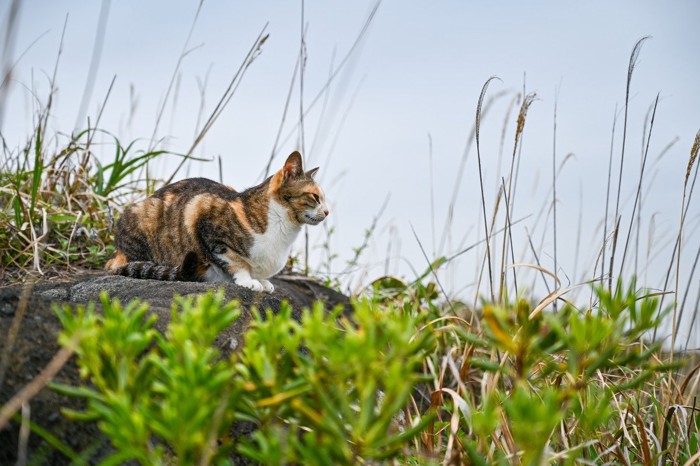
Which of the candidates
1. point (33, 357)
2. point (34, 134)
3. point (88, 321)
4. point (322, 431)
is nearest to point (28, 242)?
point (34, 134)

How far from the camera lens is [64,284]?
124 inches

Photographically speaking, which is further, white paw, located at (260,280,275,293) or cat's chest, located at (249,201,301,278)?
cat's chest, located at (249,201,301,278)

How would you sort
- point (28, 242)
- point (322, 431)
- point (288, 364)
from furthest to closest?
point (28, 242) < point (288, 364) < point (322, 431)

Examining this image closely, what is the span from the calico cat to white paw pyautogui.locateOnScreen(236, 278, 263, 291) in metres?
0.01

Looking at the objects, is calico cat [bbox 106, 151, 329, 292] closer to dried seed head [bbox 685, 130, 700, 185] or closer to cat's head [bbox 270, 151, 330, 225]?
cat's head [bbox 270, 151, 330, 225]

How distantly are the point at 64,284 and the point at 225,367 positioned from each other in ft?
6.79

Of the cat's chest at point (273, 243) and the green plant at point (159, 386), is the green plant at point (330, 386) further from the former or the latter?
the cat's chest at point (273, 243)

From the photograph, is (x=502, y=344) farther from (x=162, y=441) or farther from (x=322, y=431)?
(x=162, y=441)

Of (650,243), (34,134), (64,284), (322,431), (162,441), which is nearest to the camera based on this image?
(322,431)

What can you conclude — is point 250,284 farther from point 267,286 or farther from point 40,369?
→ point 40,369

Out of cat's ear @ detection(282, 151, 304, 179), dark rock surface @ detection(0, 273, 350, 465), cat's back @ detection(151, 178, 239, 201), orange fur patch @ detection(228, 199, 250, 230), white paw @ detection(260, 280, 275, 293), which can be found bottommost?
A: dark rock surface @ detection(0, 273, 350, 465)

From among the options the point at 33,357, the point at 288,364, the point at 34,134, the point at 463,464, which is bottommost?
the point at 463,464

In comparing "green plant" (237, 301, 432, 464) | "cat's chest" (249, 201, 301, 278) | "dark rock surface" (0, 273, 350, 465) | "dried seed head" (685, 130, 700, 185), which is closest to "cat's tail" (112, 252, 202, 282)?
"cat's chest" (249, 201, 301, 278)

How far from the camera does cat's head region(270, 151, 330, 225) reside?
360 centimetres
